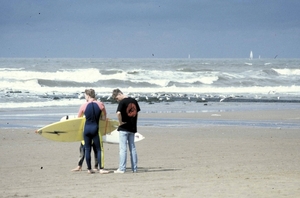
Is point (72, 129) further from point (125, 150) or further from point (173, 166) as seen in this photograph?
point (173, 166)

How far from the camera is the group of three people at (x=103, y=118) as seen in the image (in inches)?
398

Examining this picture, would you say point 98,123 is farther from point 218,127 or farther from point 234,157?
point 218,127

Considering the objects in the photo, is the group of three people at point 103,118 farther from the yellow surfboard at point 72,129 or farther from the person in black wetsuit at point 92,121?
the yellow surfboard at point 72,129

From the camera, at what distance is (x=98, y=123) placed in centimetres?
1024

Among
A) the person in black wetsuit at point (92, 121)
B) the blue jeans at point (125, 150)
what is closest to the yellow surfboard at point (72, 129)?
the person in black wetsuit at point (92, 121)

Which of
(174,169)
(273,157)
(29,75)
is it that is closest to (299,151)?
(273,157)

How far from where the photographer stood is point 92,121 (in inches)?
400

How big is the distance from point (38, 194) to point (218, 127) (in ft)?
33.5

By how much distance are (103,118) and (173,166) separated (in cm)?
150

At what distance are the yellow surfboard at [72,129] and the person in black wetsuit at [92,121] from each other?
0.40m

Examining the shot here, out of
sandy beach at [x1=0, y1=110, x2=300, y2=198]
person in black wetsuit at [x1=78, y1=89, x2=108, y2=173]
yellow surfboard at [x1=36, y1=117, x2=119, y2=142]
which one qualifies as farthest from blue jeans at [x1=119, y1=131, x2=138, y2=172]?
yellow surfboard at [x1=36, y1=117, x2=119, y2=142]

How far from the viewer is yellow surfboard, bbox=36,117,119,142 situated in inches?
422

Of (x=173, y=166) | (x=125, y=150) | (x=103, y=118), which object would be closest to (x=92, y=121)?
(x=103, y=118)

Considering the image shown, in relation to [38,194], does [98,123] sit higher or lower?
higher
